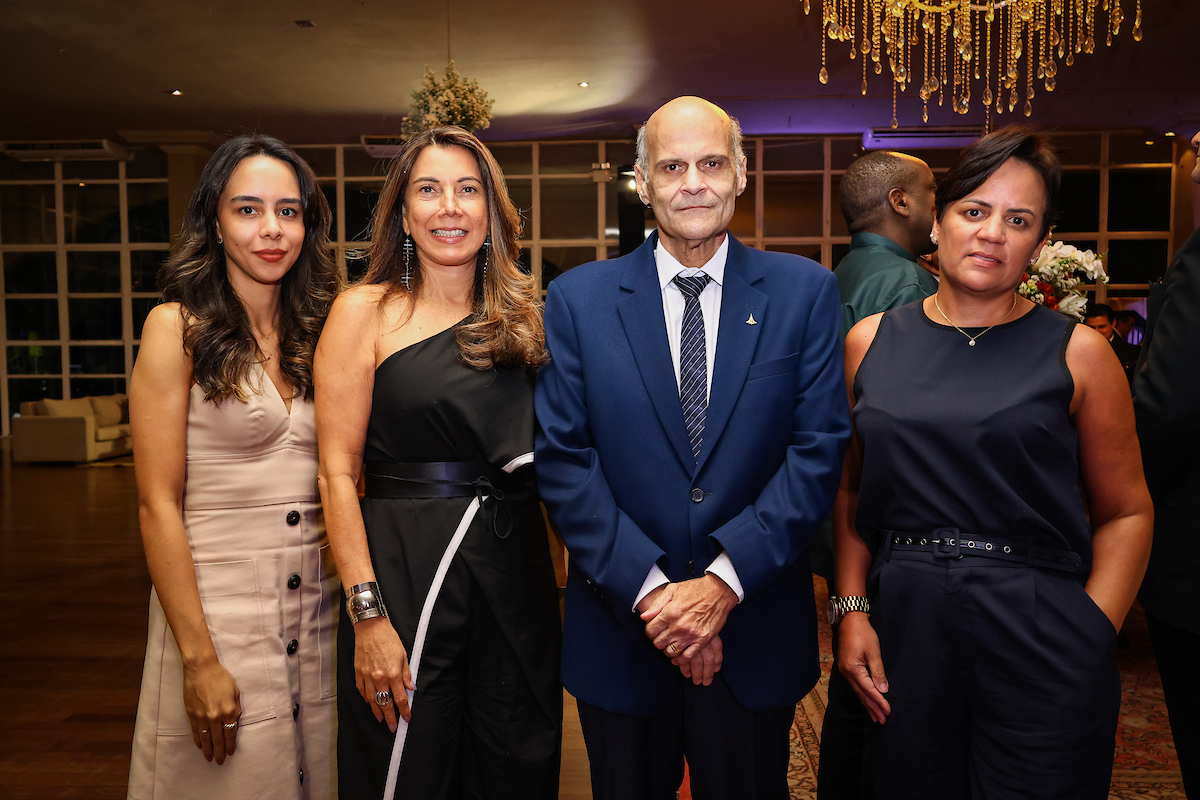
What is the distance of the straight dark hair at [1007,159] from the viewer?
1.59 m

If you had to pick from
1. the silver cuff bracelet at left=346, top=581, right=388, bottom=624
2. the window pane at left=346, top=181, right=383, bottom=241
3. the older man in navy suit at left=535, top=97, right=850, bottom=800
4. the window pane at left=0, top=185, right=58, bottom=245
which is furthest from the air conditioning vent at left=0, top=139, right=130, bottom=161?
the older man in navy suit at left=535, top=97, right=850, bottom=800

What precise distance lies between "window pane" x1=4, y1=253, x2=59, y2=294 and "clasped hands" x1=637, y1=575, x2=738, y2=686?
52.3 feet

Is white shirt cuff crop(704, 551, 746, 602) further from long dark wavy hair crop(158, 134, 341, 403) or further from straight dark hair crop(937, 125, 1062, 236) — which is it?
long dark wavy hair crop(158, 134, 341, 403)

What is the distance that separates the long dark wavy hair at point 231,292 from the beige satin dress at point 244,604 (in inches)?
2.3

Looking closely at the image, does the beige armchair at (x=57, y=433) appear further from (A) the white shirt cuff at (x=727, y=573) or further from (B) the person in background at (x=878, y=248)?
(A) the white shirt cuff at (x=727, y=573)

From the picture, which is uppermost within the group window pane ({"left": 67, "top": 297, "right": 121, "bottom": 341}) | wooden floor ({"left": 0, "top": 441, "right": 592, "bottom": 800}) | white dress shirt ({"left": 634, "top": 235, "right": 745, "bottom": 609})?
window pane ({"left": 67, "top": 297, "right": 121, "bottom": 341})

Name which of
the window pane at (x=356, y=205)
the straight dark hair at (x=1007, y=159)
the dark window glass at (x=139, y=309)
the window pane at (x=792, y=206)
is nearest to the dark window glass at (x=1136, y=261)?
the window pane at (x=792, y=206)

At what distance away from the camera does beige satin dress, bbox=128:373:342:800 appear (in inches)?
68.7

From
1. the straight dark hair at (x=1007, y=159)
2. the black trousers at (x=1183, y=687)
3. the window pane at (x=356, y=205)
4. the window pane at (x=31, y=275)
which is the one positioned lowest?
the black trousers at (x=1183, y=687)

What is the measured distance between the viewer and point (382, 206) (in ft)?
6.08

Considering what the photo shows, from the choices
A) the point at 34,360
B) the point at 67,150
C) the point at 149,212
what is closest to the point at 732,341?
the point at 67,150

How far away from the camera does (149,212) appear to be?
1380 centimetres

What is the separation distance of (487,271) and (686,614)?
89 centimetres

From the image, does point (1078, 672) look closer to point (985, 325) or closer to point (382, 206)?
point (985, 325)
